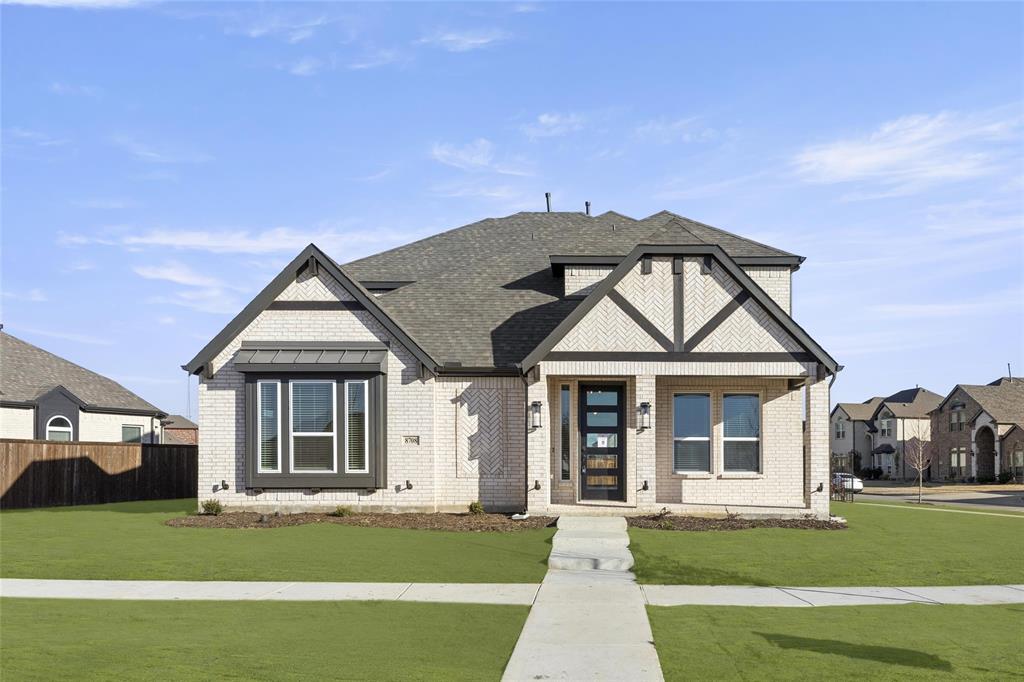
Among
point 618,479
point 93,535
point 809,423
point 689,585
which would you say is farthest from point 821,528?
point 93,535

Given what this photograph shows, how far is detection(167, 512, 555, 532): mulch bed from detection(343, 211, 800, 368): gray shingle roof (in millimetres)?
3526

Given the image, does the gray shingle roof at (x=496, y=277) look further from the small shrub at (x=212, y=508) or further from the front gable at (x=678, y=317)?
the small shrub at (x=212, y=508)

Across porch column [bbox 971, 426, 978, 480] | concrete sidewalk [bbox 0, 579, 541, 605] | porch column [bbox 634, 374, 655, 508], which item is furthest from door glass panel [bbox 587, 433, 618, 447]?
porch column [bbox 971, 426, 978, 480]

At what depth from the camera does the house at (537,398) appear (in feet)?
67.0

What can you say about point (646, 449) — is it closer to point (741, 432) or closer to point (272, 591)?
point (741, 432)

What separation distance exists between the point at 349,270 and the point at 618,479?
1115cm

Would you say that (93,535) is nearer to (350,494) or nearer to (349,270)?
(350,494)

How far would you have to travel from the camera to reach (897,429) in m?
90.4

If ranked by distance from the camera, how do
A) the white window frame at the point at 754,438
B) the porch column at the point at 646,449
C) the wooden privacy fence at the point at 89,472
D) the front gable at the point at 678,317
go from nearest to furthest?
the porch column at the point at 646,449 → the front gable at the point at 678,317 → the white window frame at the point at 754,438 → the wooden privacy fence at the point at 89,472

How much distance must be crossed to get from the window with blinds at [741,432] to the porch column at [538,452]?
447cm

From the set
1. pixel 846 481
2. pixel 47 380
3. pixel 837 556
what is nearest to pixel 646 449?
pixel 837 556

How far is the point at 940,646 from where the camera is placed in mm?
9250

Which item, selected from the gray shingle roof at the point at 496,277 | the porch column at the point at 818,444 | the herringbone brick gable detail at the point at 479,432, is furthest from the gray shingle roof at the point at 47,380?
the porch column at the point at 818,444

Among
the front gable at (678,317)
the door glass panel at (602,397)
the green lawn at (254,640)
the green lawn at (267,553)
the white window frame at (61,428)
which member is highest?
the front gable at (678,317)
